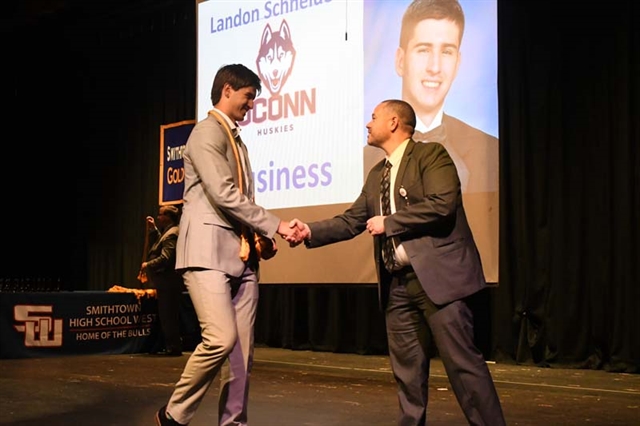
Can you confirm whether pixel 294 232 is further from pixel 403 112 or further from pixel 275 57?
pixel 275 57

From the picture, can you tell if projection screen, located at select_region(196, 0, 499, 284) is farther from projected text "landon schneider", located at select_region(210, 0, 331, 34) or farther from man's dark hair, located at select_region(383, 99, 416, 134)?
man's dark hair, located at select_region(383, 99, 416, 134)

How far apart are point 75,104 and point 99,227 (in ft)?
6.13

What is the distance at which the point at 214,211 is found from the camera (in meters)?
3.65

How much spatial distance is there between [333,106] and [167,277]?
2.38 meters

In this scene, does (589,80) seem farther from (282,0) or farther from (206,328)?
(206,328)

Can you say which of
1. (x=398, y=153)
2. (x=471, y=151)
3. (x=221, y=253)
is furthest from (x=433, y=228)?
(x=471, y=151)

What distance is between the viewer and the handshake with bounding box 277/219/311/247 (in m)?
3.67

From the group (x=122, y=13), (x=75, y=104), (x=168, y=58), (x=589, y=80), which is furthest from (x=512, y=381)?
(x=75, y=104)

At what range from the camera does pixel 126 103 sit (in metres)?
12.6

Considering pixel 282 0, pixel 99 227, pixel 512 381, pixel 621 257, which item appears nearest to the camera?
pixel 512 381

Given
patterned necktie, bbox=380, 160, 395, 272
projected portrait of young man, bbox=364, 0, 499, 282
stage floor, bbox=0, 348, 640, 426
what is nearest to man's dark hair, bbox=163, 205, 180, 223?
stage floor, bbox=0, 348, 640, 426

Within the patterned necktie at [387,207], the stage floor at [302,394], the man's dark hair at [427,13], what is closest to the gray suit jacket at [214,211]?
the patterned necktie at [387,207]

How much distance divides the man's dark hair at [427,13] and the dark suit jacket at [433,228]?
148 inches

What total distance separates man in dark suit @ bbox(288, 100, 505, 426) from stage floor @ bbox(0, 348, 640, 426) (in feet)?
3.72
